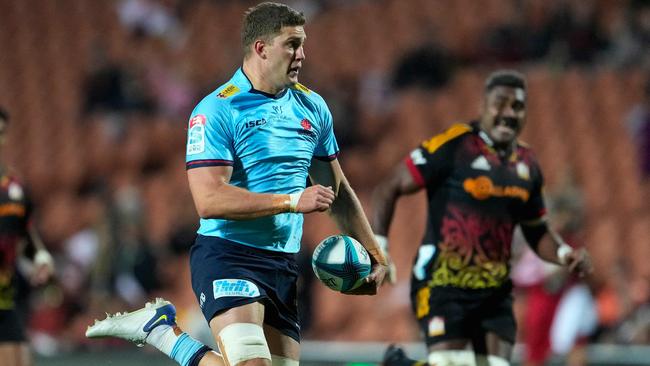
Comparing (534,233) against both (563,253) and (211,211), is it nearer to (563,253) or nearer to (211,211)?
(563,253)

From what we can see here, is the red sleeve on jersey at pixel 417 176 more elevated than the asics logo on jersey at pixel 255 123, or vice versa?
the asics logo on jersey at pixel 255 123

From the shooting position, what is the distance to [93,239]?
1602 centimetres

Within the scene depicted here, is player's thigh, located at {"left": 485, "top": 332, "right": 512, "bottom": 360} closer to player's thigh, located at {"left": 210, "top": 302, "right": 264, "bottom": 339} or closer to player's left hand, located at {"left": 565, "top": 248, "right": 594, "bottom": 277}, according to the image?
player's left hand, located at {"left": 565, "top": 248, "right": 594, "bottom": 277}

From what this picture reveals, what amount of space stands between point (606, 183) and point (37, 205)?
863 cm

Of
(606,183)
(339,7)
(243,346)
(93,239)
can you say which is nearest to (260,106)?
(243,346)

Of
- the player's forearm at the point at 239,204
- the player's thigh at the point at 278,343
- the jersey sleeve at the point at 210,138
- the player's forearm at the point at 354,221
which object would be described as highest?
the jersey sleeve at the point at 210,138

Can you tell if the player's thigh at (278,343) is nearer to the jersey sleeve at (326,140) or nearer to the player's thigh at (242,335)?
the player's thigh at (242,335)

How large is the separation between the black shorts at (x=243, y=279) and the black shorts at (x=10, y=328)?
258cm

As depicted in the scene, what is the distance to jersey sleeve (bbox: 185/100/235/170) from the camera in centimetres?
541

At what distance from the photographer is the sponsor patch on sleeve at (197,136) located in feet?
17.8

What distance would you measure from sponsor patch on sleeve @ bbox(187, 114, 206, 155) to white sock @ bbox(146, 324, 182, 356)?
4.00 feet

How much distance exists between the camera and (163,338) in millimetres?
6188

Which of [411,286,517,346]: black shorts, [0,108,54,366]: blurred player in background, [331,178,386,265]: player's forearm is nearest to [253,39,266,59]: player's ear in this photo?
[331,178,386,265]: player's forearm

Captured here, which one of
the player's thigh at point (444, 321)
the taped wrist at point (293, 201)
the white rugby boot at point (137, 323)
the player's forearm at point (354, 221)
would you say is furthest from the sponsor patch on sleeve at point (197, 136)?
the player's thigh at point (444, 321)
